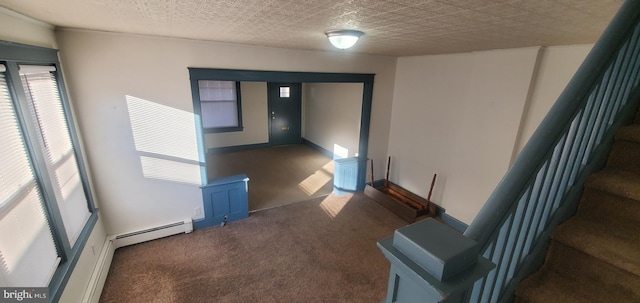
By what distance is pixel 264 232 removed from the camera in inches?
140

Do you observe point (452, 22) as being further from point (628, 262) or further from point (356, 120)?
point (356, 120)

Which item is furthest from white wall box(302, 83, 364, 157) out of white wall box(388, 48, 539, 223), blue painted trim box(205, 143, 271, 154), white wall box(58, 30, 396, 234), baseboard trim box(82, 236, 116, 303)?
baseboard trim box(82, 236, 116, 303)

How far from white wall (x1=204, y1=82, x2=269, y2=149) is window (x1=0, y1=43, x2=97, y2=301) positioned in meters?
4.36

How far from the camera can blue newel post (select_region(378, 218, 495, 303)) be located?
0.61 meters

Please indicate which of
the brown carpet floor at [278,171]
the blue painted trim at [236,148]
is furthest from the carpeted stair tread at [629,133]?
the blue painted trim at [236,148]

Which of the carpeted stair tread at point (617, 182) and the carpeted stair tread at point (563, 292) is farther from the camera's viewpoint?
the carpeted stair tread at point (617, 182)

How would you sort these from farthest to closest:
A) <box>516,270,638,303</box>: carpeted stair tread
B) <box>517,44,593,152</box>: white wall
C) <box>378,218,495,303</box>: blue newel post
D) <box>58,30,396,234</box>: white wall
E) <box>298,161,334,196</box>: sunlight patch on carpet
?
<box>298,161,334,196</box>: sunlight patch on carpet → <box>58,30,396,234</box>: white wall → <box>517,44,593,152</box>: white wall → <box>516,270,638,303</box>: carpeted stair tread → <box>378,218,495,303</box>: blue newel post

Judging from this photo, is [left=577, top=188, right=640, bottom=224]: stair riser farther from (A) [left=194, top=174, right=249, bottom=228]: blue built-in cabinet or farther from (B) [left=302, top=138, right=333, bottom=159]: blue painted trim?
(B) [left=302, top=138, right=333, bottom=159]: blue painted trim

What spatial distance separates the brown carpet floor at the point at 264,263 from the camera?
2.57 metres

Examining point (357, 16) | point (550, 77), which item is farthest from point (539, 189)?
point (550, 77)

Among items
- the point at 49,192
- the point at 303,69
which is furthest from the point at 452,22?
the point at 49,192

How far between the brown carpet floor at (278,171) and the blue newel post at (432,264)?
3.68 m

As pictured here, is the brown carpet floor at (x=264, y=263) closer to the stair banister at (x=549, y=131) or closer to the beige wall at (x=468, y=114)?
the beige wall at (x=468, y=114)

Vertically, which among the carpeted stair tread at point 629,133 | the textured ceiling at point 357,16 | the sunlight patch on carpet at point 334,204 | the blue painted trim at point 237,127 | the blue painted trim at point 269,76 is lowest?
the sunlight patch on carpet at point 334,204
